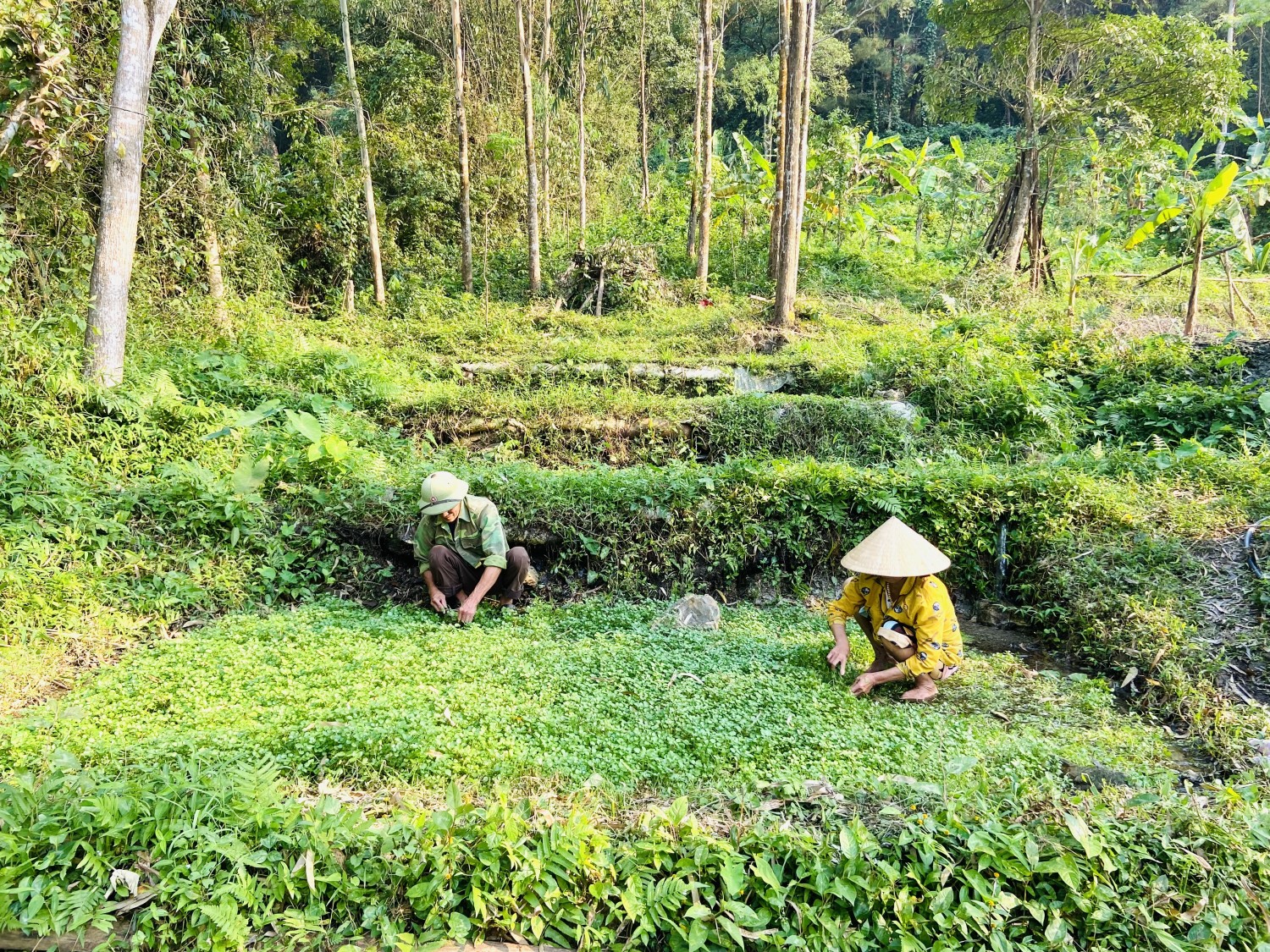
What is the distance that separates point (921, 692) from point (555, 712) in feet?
6.60

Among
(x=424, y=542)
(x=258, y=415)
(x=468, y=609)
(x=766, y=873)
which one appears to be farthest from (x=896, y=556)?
(x=258, y=415)

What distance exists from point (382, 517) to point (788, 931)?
4.38 m

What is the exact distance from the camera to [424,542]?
5.23 m

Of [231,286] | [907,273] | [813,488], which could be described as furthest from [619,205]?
[813,488]

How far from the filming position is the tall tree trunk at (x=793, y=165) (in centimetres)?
1048

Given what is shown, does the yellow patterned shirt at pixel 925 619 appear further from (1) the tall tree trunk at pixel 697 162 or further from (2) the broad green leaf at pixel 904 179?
(2) the broad green leaf at pixel 904 179

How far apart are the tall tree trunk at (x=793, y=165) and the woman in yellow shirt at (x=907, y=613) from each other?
25.3ft

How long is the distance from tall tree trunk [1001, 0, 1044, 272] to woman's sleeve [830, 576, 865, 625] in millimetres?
11180

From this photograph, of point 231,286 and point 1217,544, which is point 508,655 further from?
point 231,286

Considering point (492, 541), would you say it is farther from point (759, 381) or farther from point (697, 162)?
point (697, 162)

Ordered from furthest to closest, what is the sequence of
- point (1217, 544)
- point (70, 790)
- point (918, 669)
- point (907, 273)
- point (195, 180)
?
point (907, 273)
point (195, 180)
point (1217, 544)
point (918, 669)
point (70, 790)

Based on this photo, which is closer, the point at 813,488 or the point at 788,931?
the point at 788,931

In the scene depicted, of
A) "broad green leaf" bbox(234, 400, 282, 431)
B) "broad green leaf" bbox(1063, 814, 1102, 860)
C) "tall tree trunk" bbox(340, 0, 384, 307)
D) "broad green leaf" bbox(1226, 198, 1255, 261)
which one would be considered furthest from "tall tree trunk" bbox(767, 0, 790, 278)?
"broad green leaf" bbox(1063, 814, 1102, 860)

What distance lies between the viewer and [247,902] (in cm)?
238
